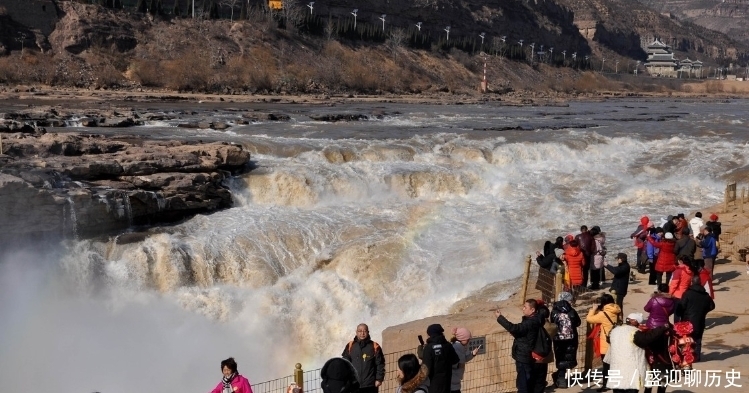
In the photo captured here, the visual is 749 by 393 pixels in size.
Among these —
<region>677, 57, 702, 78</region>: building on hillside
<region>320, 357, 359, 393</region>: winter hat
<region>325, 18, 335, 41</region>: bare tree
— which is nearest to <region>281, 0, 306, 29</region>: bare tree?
<region>325, 18, 335, 41</region>: bare tree

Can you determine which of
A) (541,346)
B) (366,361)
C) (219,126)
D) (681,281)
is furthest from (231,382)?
(219,126)

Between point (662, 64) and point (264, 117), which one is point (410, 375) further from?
point (662, 64)

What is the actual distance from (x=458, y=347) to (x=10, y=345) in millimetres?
9531

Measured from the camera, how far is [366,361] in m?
7.45

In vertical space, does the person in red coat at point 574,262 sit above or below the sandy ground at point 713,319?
above

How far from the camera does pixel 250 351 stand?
46.5 feet

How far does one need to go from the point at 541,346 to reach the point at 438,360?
1.19 meters

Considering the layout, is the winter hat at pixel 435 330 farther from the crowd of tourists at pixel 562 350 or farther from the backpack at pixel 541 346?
the backpack at pixel 541 346

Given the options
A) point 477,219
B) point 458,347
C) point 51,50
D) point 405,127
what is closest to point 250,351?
point 458,347

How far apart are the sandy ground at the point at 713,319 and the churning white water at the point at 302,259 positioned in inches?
97.7

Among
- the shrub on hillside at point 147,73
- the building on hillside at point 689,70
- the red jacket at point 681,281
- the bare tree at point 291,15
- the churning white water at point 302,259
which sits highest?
the bare tree at point 291,15

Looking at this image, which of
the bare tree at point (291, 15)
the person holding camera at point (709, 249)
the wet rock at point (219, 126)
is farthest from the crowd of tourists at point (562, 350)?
the bare tree at point (291, 15)

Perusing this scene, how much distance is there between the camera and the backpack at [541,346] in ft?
25.2

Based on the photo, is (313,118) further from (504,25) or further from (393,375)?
(504,25)
